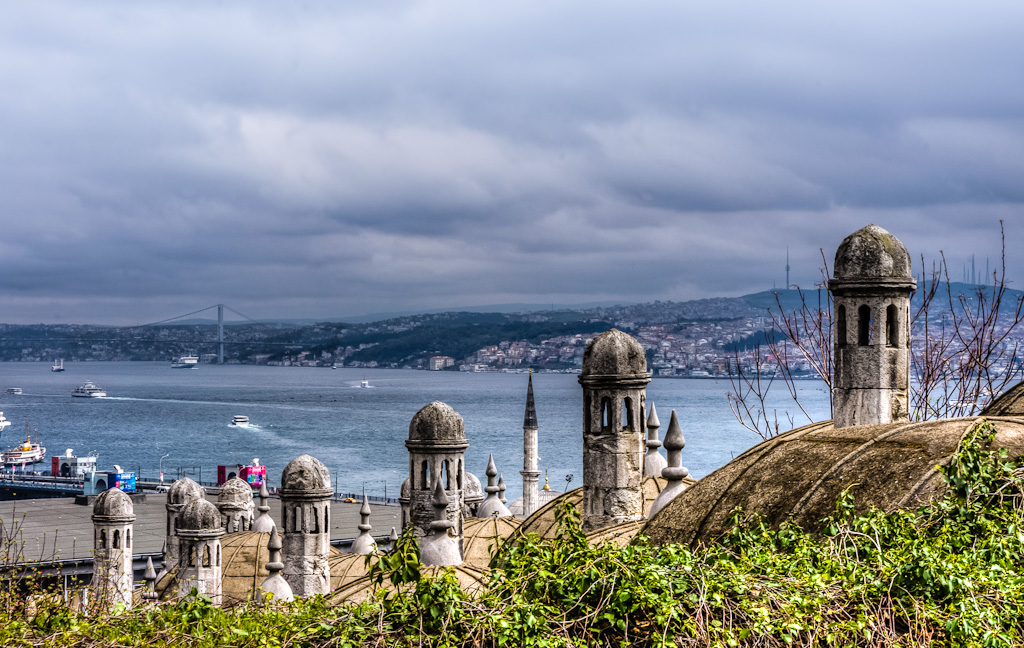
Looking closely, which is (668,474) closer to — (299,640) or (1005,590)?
(1005,590)

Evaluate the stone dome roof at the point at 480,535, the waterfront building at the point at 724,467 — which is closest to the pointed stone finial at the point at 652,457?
the waterfront building at the point at 724,467

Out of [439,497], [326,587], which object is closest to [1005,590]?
[439,497]

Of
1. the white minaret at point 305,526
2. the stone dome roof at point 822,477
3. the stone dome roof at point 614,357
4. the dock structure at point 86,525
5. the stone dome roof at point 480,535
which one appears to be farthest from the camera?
the dock structure at point 86,525

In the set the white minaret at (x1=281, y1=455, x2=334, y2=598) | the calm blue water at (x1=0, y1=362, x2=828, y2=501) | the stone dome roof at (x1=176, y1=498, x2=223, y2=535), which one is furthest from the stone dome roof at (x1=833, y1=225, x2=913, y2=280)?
the calm blue water at (x1=0, y1=362, x2=828, y2=501)

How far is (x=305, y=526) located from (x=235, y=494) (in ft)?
49.1

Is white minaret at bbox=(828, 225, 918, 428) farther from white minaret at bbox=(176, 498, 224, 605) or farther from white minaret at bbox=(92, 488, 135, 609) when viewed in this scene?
white minaret at bbox=(92, 488, 135, 609)

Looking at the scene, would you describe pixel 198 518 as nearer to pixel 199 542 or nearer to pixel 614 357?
pixel 199 542

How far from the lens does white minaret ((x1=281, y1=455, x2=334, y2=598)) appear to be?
88.7ft

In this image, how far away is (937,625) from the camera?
24.3ft

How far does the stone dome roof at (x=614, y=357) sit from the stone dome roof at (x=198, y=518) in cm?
1519

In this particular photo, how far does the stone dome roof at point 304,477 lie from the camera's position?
26.7 meters

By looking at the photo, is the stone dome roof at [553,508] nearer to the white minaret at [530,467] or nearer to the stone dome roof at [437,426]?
the stone dome roof at [437,426]

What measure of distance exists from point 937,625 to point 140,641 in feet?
19.0

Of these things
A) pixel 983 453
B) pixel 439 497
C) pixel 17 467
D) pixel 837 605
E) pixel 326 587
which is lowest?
pixel 17 467
